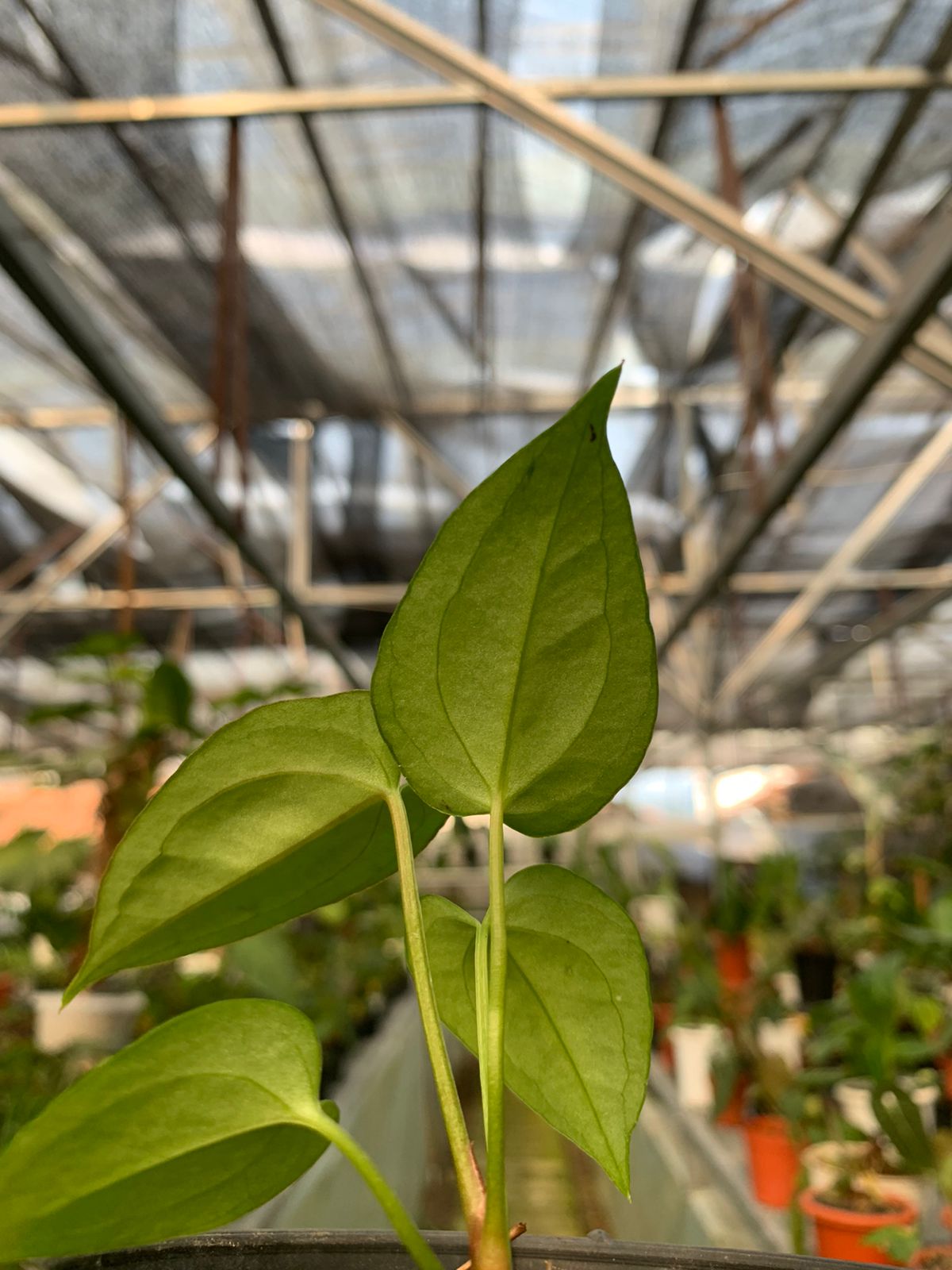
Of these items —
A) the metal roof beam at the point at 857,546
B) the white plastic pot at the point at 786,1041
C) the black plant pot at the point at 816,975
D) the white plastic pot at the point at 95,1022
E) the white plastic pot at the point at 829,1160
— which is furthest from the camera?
the metal roof beam at the point at 857,546

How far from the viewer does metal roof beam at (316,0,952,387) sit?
5.53ft

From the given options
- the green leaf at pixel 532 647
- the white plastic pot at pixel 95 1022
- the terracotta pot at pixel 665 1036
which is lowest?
the terracotta pot at pixel 665 1036

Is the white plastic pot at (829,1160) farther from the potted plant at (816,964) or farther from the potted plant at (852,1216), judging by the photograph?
the potted plant at (816,964)

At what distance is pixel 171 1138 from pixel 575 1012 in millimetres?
158

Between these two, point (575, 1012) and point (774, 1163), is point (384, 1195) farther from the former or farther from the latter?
point (774, 1163)

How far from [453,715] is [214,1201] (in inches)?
7.3

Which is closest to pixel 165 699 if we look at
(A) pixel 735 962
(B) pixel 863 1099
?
(B) pixel 863 1099

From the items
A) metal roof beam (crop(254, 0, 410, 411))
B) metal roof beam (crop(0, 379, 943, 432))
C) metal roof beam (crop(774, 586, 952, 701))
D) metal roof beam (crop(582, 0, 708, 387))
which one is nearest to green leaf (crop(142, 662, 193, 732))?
metal roof beam (crop(254, 0, 410, 411))

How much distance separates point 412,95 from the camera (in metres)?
2.06

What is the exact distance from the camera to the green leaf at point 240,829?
0.37 metres

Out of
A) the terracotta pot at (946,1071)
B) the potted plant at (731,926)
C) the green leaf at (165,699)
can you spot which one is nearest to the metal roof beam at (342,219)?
the green leaf at (165,699)

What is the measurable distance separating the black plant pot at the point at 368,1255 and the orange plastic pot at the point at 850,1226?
137 cm

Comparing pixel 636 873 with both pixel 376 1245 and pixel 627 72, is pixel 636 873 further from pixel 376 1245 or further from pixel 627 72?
pixel 376 1245

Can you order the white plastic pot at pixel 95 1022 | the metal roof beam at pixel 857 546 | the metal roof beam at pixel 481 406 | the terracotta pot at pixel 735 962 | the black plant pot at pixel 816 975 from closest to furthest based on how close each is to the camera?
the white plastic pot at pixel 95 1022
the black plant pot at pixel 816 975
the metal roof beam at pixel 857 546
the terracotta pot at pixel 735 962
the metal roof beam at pixel 481 406
